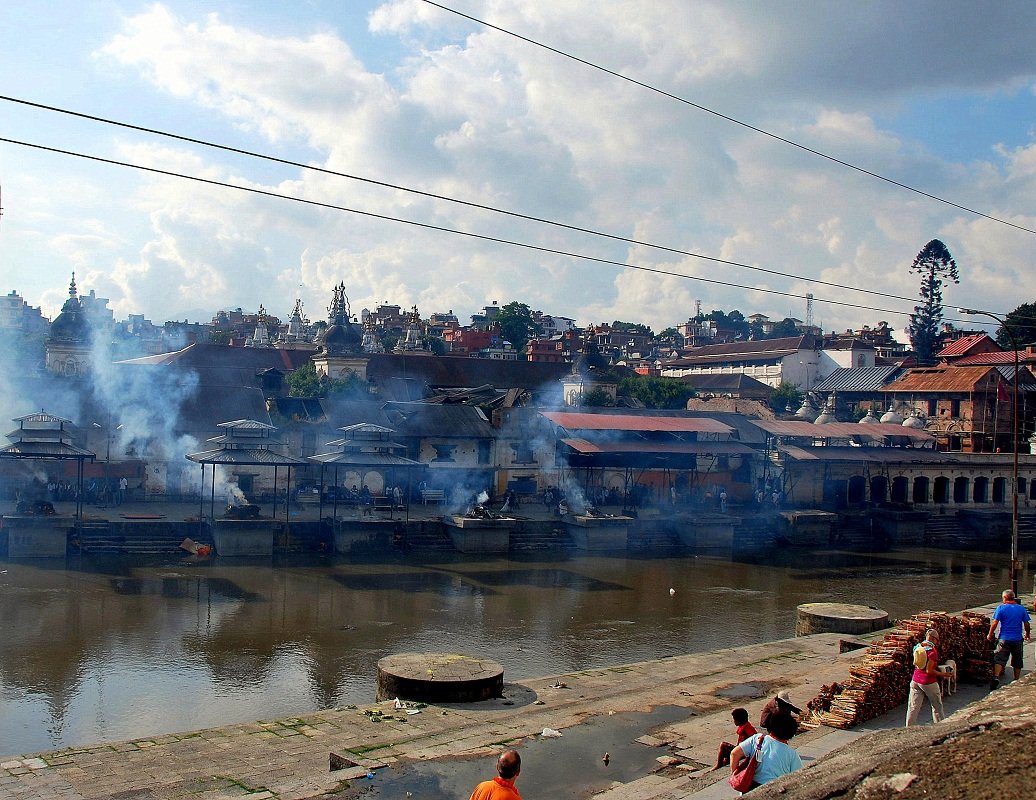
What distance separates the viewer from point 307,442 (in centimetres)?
4606

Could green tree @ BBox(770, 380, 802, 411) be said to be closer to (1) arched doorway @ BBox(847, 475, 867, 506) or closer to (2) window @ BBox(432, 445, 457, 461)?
(1) arched doorway @ BBox(847, 475, 867, 506)

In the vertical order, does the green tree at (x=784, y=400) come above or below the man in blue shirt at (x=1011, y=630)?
above

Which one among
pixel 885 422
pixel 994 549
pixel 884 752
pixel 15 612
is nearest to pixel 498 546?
pixel 15 612

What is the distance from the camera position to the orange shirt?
7.27 m

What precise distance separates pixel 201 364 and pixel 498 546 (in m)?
31.4

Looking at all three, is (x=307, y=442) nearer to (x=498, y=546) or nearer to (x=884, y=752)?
(x=498, y=546)

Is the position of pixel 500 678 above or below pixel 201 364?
below

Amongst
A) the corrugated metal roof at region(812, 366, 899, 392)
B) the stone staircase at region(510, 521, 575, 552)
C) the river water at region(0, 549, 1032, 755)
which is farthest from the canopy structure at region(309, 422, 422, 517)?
the corrugated metal roof at region(812, 366, 899, 392)

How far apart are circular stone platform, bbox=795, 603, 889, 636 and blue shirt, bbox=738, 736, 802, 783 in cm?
1691

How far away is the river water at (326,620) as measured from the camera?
18453mm

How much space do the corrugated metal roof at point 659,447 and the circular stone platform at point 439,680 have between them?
29.0m

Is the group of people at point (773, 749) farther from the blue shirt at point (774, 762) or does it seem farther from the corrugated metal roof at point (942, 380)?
the corrugated metal roof at point (942, 380)

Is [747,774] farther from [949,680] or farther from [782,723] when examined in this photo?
[949,680]

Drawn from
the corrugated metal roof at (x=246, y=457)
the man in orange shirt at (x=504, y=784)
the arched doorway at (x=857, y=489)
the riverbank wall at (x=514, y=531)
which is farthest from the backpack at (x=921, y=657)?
the arched doorway at (x=857, y=489)
